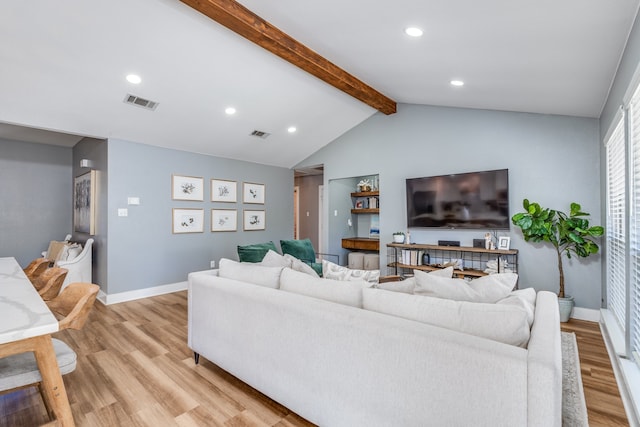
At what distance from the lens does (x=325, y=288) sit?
6.28ft

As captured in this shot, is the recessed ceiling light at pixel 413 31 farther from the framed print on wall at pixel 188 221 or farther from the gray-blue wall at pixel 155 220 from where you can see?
the framed print on wall at pixel 188 221

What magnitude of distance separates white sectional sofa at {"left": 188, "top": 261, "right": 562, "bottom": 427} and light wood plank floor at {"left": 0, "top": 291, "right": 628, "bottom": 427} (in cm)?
15

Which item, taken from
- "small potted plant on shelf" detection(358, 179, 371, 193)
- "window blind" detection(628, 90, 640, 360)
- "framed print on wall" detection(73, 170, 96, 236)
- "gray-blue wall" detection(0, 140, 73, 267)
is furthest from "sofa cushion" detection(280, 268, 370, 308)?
"gray-blue wall" detection(0, 140, 73, 267)

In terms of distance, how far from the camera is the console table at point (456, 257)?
4.23 meters

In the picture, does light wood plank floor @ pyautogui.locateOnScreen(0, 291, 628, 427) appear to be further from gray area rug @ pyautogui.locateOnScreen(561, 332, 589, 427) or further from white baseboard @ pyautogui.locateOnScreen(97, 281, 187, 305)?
white baseboard @ pyautogui.locateOnScreen(97, 281, 187, 305)

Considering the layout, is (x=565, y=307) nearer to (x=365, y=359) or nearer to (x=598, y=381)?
(x=598, y=381)

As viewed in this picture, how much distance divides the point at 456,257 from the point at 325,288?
340 cm

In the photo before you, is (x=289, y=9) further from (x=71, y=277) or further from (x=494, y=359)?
(x=71, y=277)

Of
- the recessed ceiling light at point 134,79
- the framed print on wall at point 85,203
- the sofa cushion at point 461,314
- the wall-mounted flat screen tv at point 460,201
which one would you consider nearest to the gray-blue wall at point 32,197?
the framed print on wall at point 85,203

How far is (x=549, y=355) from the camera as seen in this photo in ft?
3.63

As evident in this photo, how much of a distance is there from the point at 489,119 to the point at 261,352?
4.18m

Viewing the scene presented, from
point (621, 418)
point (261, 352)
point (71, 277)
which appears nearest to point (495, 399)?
point (261, 352)

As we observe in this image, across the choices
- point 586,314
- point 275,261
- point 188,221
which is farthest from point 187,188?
point 586,314

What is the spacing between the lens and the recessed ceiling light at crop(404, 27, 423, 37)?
2.54 m
